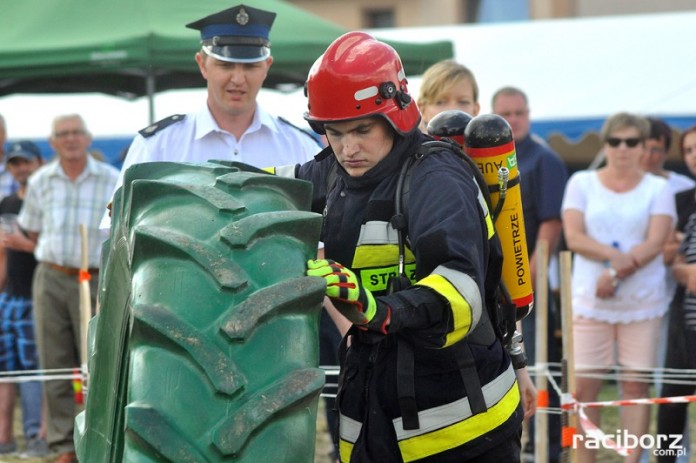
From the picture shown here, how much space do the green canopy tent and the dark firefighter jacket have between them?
564cm

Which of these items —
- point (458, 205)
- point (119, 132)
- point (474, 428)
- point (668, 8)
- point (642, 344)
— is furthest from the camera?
point (668, 8)

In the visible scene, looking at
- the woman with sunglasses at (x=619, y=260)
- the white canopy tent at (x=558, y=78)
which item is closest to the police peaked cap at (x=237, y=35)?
the woman with sunglasses at (x=619, y=260)

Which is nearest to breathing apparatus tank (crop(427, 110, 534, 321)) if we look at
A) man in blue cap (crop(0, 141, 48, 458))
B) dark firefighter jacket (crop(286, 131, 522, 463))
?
dark firefighter jacket (crop(286, 131, 522, 463))

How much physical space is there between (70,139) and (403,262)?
6.15 m

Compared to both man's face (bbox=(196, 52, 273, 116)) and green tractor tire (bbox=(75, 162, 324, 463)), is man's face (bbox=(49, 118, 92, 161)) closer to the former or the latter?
man's face (bbox=(196, 52, 273, 116))

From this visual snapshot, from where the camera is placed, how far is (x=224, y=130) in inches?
207

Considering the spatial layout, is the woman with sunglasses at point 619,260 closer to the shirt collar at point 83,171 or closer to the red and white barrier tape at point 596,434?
the red and white barrier tape at point 596,434

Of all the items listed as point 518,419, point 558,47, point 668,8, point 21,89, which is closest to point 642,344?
point 518,419

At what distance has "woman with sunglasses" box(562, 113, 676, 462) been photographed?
729 centimetres

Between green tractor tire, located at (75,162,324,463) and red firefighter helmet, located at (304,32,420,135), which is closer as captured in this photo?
green tractor tire, located at (75,162,324,463)

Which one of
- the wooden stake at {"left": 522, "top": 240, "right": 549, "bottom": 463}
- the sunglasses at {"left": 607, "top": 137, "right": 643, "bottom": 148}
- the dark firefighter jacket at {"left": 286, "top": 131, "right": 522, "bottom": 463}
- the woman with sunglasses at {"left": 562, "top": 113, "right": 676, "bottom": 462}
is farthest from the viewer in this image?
the sunglasses at {"left": 607, "top": 137, "right": 643, "bottom": 148}

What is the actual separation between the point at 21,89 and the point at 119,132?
2.45 meters

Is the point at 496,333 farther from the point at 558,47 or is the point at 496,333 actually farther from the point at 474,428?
the point at 558,47

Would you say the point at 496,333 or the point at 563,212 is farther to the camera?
the point at 563,212
